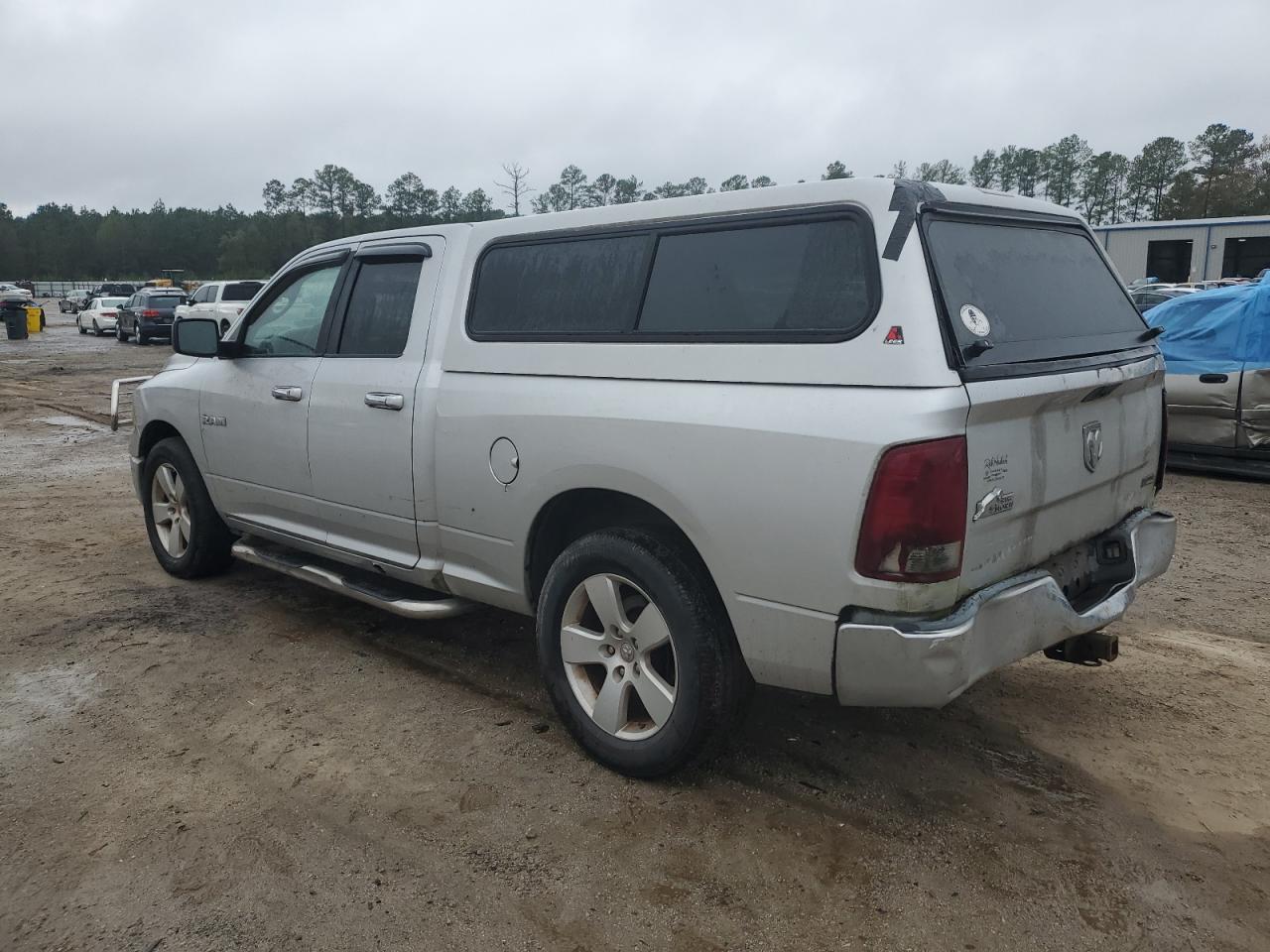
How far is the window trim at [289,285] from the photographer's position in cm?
462

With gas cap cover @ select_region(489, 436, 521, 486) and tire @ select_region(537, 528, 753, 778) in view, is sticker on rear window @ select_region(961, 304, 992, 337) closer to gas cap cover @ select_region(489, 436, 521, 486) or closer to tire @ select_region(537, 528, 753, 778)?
tire @ select_region(537, 528, 753, 778)

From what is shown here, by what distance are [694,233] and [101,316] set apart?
3891 centimetres

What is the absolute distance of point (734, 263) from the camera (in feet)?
10.3

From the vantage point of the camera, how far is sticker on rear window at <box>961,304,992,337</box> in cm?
282

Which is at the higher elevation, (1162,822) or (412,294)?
(412,294)

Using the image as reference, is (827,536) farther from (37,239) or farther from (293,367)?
(37,239)

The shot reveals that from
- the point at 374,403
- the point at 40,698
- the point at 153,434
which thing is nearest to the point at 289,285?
the point at 374,403

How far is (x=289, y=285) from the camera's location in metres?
4.97

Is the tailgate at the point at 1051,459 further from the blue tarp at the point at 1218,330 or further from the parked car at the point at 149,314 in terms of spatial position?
the parked car at the point at 149,314

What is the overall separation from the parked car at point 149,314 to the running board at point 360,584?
1099 inches

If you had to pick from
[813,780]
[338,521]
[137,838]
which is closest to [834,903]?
[813,780]

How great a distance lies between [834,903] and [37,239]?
464 ft

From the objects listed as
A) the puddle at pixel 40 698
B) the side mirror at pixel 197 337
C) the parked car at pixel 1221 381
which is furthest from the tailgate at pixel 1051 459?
the parked car at pixel 1221 381

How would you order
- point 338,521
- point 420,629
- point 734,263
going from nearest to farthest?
point 734,263
point 338,521
point 420,629
